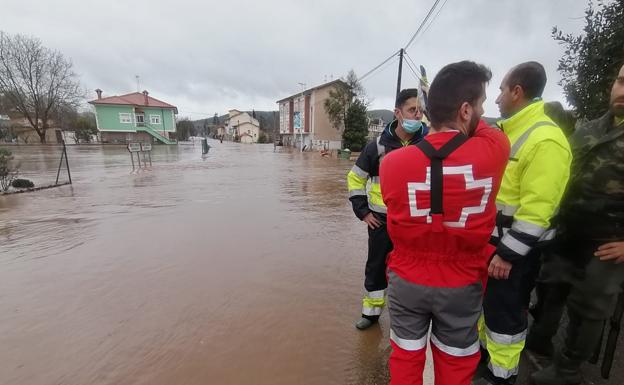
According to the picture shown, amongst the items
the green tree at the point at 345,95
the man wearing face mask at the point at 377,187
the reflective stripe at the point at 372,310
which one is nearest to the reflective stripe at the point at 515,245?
the man wearing face mask at the point at 377,187

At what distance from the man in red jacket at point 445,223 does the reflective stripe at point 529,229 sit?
1.08 ft

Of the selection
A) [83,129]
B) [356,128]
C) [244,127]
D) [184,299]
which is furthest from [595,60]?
[244,127]

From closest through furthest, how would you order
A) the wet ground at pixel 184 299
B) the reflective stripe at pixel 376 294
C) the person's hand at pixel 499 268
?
the person's hand at pixel 499 268 → the wet ground at pixel 184 299 → the reflective stripe at pixel 376 294

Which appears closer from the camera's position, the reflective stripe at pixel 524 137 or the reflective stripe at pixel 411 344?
the reflective stripe at pixel 411 344

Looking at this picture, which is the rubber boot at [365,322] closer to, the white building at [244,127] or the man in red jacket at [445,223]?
the man in red jacket at [445,223]

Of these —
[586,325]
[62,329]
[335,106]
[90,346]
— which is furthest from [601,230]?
[335,106]

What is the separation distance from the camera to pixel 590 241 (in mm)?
1910

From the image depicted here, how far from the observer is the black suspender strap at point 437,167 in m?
1.31

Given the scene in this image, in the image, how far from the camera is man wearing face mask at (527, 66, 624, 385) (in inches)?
70.3

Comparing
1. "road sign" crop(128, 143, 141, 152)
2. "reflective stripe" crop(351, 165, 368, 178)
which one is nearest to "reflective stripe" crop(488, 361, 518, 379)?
"reflective stripe" crop(351, 165, 368, 178)

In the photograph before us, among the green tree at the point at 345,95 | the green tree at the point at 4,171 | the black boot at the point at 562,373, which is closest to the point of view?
Answer: the black boot at the point at 562,373

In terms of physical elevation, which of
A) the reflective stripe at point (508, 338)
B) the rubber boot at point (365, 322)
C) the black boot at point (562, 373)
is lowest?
the rubber boot at point (365, 322)

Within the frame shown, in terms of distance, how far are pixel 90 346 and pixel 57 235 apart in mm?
4124

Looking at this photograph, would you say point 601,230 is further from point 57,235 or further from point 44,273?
point 57,235
